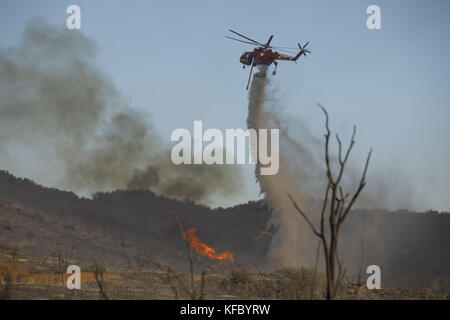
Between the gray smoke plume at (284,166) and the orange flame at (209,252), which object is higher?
the gray smoke plume at (284,166)

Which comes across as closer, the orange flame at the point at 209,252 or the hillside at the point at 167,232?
the hillside at the point at 167,232

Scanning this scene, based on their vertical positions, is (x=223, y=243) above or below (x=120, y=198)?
below

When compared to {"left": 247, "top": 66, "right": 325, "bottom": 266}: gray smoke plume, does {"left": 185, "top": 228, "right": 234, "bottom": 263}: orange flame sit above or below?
below

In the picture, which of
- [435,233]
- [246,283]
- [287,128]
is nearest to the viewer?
[246,283]

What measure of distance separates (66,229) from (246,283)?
36.0 meters

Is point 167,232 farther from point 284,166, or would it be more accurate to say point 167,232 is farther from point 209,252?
point 284,166

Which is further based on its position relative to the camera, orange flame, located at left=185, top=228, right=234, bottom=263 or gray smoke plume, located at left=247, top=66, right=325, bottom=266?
orange flame, located at left=185, top=228, right=234, bottom=263

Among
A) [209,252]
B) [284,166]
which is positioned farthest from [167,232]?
[284,166]

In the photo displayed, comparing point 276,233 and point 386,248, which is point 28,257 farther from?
point 386,248

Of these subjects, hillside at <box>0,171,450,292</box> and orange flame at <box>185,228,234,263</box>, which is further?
orange flame at <box>185,228,234,263</box>

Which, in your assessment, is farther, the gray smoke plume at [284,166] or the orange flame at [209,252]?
the orange flame at [209,252]

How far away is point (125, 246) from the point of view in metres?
56.9

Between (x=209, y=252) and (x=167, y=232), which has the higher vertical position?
(x=167, y=232)
